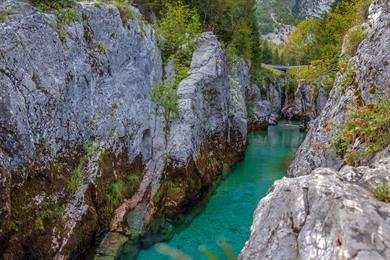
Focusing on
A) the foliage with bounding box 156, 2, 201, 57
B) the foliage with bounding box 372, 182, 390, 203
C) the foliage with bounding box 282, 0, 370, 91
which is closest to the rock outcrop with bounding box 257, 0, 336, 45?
the foliage with bounding box 282, 0, 370, 91

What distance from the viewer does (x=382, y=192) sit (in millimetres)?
5586

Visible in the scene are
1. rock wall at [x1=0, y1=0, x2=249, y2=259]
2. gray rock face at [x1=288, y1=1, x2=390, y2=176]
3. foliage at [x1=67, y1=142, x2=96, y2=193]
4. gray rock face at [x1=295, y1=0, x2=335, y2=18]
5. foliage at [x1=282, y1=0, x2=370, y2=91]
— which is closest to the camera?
rock wall at [x1=0, y1=0, x2=249, y2=259]

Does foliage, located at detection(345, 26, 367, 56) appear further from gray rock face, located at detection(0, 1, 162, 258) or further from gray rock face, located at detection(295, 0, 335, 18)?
gray rock face, located at detection(295, 0, 335, 18)

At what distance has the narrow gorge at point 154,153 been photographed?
5.81 m

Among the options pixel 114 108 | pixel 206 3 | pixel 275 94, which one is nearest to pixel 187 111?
pixel 114 108

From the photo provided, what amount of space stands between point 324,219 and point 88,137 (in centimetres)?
880

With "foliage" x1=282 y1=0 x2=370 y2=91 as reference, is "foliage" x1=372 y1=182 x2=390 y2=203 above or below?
below

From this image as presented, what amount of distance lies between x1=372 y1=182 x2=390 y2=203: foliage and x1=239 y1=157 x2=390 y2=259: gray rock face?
0.33 feet

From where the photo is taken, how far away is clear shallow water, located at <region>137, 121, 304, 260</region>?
41.6 feet

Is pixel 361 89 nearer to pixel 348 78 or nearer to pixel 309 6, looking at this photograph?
pixel 348 78

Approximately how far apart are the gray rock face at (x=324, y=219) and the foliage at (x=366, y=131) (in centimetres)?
195

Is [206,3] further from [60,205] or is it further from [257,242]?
[257,242]

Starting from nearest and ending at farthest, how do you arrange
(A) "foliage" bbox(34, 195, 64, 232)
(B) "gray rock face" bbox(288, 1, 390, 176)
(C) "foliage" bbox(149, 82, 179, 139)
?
(A) "foliage" bbox(34, 195, 64, 232) < (B) "gray rock face" bbox(288, 1, 390, 176) < (C) "foliage" bbox(149, 82, 179, 139)

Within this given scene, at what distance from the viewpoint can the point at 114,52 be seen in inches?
575
